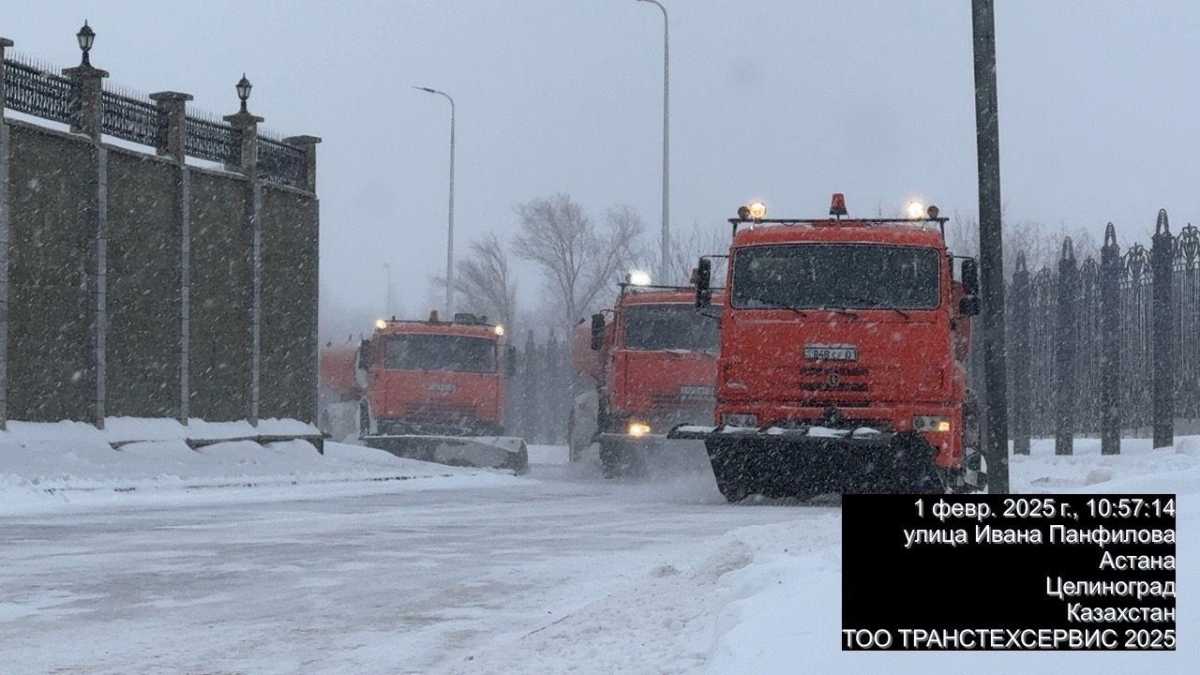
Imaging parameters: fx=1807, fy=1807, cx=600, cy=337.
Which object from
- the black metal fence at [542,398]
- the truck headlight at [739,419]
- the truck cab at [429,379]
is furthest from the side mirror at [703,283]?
the black metal fence at [542,398]

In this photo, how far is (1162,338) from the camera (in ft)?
78.4

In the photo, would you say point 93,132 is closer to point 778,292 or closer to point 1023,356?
point 778,292

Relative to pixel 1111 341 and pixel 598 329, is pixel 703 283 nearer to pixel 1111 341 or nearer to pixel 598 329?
pixel 598 329

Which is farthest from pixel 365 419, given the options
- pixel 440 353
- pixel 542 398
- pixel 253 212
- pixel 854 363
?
pixel 542 398

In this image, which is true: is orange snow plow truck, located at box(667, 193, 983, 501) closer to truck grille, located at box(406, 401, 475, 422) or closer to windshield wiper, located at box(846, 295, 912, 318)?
windshield wiper, located at box(846, 295, 912, 318)

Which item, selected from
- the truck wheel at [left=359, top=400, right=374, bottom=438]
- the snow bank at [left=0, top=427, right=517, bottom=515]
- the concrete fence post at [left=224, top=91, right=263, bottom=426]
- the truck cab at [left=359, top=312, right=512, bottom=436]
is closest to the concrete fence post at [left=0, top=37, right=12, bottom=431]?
the snow bank at [left=0, top=427, right=517, bottom=515]

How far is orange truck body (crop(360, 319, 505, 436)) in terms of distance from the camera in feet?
113

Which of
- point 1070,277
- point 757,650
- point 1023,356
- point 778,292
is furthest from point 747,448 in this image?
point 757,650

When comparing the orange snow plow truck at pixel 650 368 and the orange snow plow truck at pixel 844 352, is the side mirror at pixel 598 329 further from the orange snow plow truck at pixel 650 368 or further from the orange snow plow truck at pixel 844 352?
the orange snow plow truck at pixel 844 352

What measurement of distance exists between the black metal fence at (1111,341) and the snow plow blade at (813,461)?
5.82 m

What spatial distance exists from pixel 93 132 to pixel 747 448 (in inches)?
426

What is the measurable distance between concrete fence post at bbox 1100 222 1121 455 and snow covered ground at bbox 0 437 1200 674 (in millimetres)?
8832

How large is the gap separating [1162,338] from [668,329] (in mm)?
7354

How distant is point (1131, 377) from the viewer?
90.4 feet
